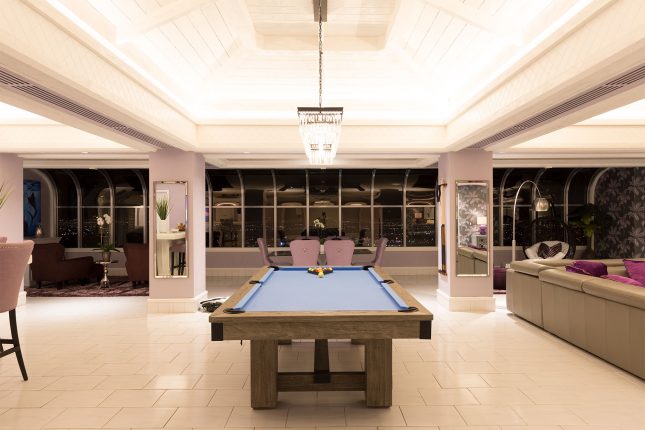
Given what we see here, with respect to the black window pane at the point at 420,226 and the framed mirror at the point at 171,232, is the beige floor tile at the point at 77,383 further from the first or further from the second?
the black window pane at the point at 420,226

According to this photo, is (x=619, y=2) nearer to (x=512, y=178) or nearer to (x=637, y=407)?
(x=637, y=407)

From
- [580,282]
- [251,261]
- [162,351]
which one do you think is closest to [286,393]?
[162,351]

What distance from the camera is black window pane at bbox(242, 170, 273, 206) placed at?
11.3m

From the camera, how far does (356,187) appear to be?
1153 cm

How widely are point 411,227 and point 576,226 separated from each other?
411cm

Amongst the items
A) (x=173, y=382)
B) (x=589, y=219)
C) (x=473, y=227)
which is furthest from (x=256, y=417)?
(x=589, y=219)

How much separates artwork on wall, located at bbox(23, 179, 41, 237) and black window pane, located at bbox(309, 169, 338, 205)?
22.2 ft

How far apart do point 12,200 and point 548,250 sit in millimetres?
10862

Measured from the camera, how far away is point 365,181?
11500mm

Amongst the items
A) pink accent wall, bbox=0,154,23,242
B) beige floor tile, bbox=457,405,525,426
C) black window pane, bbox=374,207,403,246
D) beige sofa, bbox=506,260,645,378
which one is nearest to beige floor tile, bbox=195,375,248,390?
beige floor tile, bbox=457,405,525,426

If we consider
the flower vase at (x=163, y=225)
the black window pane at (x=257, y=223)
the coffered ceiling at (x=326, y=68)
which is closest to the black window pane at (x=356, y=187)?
the black window pane at (x=257, y=223)

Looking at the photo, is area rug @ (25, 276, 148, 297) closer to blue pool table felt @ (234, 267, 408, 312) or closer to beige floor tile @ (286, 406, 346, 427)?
blue pool table felt @ (234, 267, 408, 312)

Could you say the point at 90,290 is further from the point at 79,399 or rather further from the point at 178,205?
the point at 79,399

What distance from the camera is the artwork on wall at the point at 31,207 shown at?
10.2m
